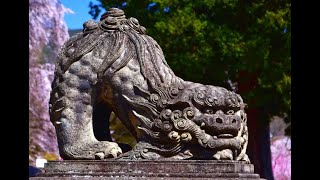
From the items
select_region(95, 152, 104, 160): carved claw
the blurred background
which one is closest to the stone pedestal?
select_region(95, 152, 104, 160): carved claw

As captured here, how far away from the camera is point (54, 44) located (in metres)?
33.7

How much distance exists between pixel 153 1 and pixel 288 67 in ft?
13.3

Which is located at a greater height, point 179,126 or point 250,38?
point 250,38

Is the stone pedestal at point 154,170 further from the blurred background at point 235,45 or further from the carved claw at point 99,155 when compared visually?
the blurred background at point 235,45

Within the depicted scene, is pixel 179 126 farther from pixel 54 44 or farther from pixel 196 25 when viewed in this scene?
pixel 54 44

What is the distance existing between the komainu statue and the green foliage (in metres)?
10.8

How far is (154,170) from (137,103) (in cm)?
85

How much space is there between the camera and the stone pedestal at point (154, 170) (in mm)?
8227

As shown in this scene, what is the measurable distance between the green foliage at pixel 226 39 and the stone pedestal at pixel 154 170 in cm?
1152

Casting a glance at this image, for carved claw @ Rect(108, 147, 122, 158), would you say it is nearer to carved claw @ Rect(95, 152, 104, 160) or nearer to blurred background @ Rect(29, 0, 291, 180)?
carved claw @ Rect(95, 152, 104, 160)

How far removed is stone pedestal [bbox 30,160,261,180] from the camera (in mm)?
8227

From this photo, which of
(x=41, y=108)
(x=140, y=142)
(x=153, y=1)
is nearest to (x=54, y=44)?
(x=41, y=108)

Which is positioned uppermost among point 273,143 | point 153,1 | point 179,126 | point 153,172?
point 153,1

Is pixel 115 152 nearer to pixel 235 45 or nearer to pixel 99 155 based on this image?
pixel 99 155
